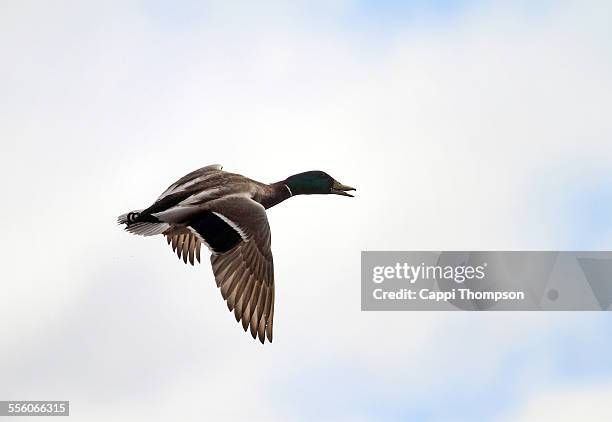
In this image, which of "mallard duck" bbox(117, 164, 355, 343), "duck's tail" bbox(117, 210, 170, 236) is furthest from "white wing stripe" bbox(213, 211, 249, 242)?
"duck's tail" bbox(117, 210, 170, 236)

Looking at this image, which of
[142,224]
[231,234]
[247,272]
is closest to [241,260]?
[247,272]

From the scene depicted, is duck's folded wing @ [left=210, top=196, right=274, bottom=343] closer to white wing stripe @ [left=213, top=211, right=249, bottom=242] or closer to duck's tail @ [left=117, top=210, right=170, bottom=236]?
white wing stripe @ [left=213, top=211, right=249, bottom=242]

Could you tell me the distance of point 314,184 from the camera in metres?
23.2

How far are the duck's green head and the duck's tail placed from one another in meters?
3.36

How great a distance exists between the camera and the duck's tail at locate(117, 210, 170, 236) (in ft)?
66.0

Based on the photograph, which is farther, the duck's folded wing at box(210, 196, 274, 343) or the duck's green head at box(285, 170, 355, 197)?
the duck's green head at box(285, 170, 355, 197)

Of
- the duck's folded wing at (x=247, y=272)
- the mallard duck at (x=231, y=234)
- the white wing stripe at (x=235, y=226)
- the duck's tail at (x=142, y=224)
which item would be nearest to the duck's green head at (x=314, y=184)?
the mallard duck at (x=231, y=234)

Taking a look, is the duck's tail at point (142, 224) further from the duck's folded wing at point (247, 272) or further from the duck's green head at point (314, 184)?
the duck's green head at point (314, 184)

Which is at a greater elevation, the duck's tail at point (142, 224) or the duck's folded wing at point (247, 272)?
the duck's tail at point (142, 224)

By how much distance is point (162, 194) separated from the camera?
21.5 m

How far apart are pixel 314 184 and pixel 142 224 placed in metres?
4.02

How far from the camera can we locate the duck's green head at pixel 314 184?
903 inches

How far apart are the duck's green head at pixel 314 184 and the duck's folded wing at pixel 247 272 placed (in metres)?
2.65

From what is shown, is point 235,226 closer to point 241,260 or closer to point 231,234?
point 231,234
